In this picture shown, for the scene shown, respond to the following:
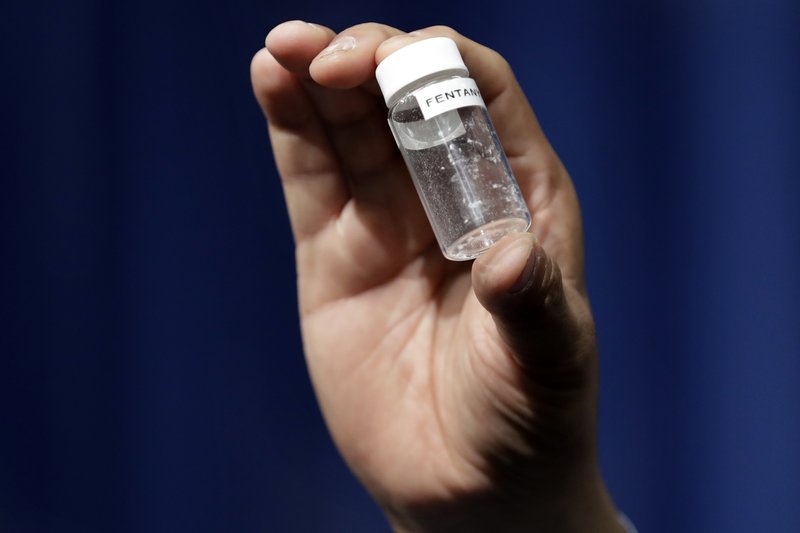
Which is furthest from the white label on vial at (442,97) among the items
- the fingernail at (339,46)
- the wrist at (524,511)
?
the wrist at (524,511)

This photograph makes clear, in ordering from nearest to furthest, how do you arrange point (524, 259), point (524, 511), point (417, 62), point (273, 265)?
point (524, 259) < point (417, 62) < point (524, 511) < point (273, 265)

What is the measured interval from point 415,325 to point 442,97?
1.37ft

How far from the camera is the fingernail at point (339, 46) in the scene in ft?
2.84

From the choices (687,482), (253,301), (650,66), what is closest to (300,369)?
(253,301)

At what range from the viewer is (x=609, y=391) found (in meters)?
1.68

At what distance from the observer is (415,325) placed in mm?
1097

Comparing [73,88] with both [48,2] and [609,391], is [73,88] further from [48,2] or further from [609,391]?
[609,391]

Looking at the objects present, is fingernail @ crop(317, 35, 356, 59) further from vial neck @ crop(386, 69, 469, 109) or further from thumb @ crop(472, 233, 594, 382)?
thumb @ crop(472, 233, 594, 382)

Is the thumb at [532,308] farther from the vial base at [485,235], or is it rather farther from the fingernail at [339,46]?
the fingernail at [339,46]

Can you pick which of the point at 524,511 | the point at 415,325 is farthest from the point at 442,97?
the point at 524,511

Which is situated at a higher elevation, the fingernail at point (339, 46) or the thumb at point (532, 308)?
the fingernail at point (339, 46)

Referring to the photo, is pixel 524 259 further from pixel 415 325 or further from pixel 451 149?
pixel 415 325

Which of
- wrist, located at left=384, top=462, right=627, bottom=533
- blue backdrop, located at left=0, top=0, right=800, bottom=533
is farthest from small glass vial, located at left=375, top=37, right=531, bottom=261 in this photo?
blue backdrop, located at left=0, top=0, right=800, bottom=533

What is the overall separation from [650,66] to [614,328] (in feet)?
1.94
